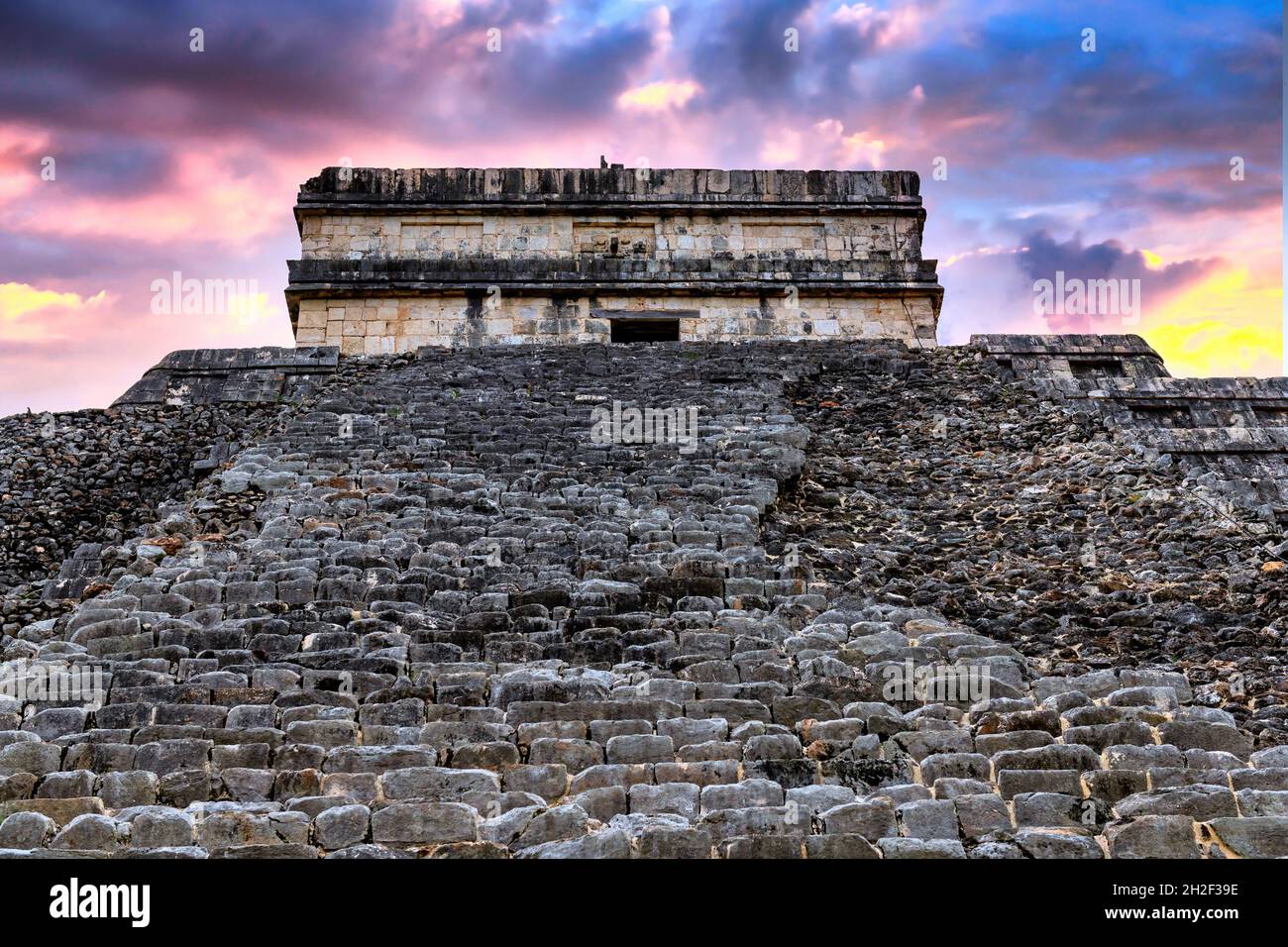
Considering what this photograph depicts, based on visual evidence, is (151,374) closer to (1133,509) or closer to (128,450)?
(128,450)

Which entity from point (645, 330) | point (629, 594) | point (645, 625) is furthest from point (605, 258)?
point (645, 625)

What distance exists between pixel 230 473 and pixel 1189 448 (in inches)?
305

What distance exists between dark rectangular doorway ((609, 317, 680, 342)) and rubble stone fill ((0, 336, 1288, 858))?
2.78 metres

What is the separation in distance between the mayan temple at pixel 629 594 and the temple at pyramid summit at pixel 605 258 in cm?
10

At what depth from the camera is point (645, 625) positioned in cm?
736

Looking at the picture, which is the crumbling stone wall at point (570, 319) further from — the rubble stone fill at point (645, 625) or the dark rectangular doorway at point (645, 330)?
the rubble stone fill at point (645, 625)

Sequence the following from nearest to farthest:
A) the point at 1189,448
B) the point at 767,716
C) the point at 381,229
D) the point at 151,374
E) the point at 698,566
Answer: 1. the point at 767,716
2. the point at 698,566
3. the point at 1189,448
4. the point at 151,374
5. the point at 381,229

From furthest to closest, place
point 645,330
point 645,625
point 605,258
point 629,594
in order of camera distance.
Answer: point 605,258, point 645,330, point 629,594, point 645,625

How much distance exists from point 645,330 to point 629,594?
754 cm

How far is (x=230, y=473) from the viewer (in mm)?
9500

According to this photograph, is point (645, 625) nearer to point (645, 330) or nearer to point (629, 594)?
point (629, 594)

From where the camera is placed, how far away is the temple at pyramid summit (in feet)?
47.6
